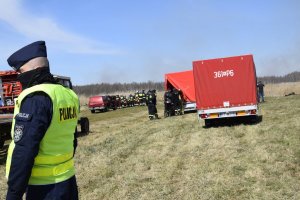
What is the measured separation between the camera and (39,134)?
10.9ft

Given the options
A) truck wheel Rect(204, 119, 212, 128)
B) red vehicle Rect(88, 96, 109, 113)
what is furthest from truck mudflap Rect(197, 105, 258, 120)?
red vehicle Rect(88, 96, 109, 113)

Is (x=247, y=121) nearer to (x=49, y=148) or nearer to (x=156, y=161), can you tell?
(x=156, y=161)

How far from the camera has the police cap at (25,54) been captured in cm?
351

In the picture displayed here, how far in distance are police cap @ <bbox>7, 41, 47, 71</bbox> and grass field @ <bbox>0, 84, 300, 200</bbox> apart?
5.30 m

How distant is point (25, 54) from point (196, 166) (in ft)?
24.6

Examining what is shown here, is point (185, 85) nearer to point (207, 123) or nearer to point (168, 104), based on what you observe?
point (168, 104)

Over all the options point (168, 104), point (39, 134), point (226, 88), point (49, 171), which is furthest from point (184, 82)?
point (39, 134)

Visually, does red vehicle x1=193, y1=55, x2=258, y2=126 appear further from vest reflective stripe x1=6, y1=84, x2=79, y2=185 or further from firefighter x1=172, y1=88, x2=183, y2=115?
vest reflective stripe x1=6, y1=84, x2=79, y2=185

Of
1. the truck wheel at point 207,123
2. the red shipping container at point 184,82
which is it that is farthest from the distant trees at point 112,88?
the truck wheel at point 207,123

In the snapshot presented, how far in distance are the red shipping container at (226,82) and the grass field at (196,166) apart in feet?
6.27

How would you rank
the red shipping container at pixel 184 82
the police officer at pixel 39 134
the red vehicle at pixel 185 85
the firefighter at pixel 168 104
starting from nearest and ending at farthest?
the police officer at pixel 39 134 → the firefighter at pixel 168 104 → the red vehicle at pixel 185 85 → the red shipping container at pixel 184 82

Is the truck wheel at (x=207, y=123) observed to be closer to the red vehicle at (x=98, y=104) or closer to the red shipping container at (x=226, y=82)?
the red shipping container at (x=226, y=82)

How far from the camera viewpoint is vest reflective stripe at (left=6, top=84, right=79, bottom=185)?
342cm

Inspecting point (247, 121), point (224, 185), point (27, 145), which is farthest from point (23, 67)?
point (247, 121)
